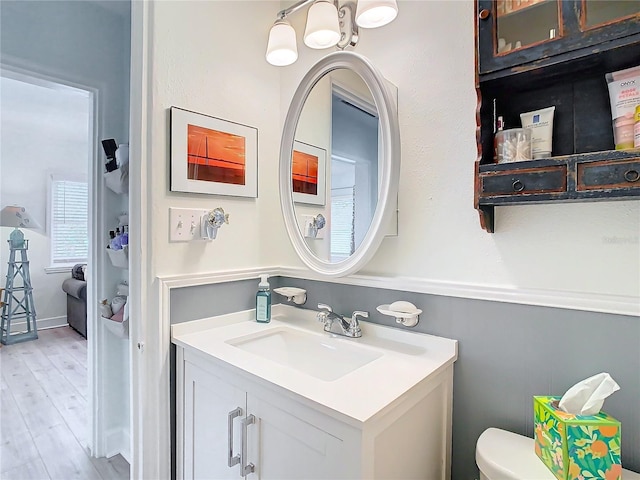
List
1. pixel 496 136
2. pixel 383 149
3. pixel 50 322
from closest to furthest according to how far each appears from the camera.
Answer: pixel 496 136, pixel 383 149, pixel 50 322

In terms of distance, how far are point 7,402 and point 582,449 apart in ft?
10.4

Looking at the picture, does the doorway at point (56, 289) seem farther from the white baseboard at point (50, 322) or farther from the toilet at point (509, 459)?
the toilet at point (509, 459)

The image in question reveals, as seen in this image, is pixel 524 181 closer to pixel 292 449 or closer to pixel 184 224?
pixel 292 449

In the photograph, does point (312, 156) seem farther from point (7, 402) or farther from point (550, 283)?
point (7, 402)

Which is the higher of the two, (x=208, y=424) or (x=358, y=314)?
(x=358, y=314)

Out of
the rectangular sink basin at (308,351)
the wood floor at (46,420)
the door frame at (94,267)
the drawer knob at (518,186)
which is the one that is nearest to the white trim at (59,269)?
the wood floor at (46,420)

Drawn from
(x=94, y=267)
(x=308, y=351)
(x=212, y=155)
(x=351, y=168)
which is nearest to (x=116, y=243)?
(x=94, y=267)

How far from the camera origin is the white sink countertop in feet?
2.70

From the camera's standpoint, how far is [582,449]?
0.74 m

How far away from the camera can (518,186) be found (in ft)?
2.88

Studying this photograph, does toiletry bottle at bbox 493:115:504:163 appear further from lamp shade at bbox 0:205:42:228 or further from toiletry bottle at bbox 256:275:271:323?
lamp shade at bbox 0:205:42:228

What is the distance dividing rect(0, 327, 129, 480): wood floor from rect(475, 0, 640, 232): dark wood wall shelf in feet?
6.92

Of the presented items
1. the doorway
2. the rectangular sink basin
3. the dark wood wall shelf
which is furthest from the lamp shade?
the dark wood wall shelf

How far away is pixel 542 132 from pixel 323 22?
82 cm
